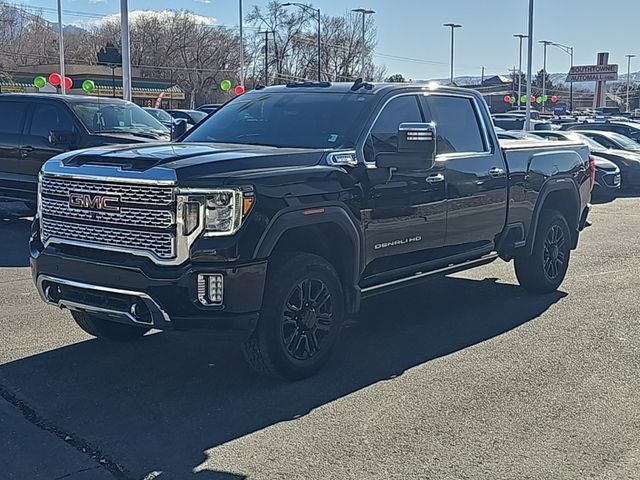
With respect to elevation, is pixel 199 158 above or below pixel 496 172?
above

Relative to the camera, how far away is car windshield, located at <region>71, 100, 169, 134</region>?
1214 cm

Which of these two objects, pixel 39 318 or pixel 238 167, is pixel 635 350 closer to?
pixel 238 167

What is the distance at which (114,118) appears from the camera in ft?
41.0

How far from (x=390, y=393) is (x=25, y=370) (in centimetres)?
250

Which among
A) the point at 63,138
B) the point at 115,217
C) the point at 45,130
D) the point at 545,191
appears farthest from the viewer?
the point at 45,130

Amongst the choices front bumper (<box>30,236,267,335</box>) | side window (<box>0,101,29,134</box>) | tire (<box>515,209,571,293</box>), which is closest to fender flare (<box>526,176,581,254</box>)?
tire (<box>515,209,571,293</box>)

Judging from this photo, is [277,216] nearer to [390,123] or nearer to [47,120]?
[390,123]

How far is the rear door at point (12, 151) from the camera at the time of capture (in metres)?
12.4

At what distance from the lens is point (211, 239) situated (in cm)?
511

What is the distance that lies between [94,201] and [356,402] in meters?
2.07

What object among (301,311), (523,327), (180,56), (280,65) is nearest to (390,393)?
(301,311)

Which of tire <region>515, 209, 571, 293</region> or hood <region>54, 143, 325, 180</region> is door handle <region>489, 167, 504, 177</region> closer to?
tire <region>515, 209, 571, 293</region>

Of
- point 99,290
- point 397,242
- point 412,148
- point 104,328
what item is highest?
point 412,148

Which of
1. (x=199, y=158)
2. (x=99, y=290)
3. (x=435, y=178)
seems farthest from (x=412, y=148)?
(x=99, y=290)
